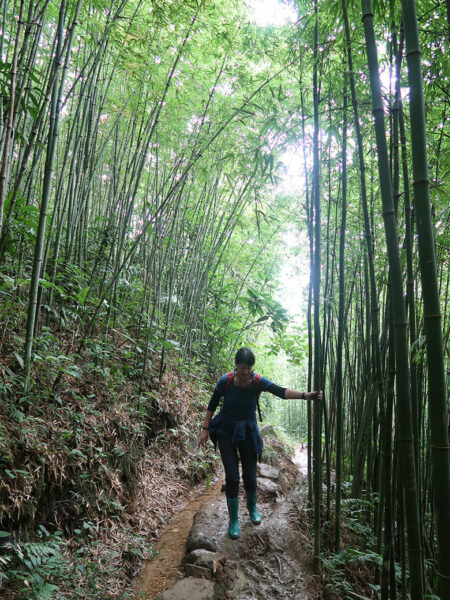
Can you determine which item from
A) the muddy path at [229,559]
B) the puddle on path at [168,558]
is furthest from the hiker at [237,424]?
the puddle on path at [168,558]

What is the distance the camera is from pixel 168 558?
2291 mm

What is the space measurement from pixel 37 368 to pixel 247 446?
4.73 feet

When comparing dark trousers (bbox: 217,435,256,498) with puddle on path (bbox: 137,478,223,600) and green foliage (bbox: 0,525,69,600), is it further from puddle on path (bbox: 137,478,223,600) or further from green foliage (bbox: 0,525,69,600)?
green foliage (bbox: 0,525,69,600)

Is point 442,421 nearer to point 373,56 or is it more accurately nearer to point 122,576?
point 373,56

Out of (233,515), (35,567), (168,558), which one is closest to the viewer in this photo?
(35,567)

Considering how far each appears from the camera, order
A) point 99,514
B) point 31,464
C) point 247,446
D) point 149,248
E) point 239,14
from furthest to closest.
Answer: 1. point 149,248
2. point 239,14
3. point 247,446
4. point 99,514
5. point 31,464

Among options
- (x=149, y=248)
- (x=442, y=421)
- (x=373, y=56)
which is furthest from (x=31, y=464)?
(x=149, y=248)

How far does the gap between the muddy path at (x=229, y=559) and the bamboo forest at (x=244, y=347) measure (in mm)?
14

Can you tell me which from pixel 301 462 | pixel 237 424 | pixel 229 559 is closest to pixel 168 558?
pixel 229 559

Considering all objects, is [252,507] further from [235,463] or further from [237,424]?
[237,424]

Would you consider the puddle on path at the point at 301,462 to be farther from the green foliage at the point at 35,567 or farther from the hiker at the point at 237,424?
the green foliage at the point at 35,567

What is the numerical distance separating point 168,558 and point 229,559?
0.40m

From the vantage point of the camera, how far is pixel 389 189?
1115 millimetres

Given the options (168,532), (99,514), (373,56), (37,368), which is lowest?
(168,532)
